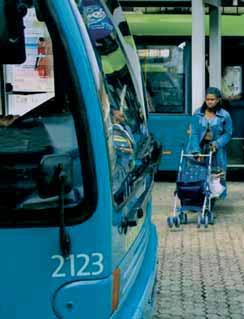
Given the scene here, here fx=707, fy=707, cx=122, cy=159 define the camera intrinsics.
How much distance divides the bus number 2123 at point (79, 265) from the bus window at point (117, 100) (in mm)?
290

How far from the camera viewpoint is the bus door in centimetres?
1084

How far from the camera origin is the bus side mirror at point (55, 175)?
106 inches

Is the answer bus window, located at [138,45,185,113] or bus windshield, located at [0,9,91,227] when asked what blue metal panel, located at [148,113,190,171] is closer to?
bus window, located at [138,45,185,113]

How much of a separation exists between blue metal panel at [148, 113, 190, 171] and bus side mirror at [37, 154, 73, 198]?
8.07 meters

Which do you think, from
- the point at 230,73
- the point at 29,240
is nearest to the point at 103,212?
the point at 29,240

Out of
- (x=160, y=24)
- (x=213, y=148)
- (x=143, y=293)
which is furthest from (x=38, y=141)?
(x=160, y=24)

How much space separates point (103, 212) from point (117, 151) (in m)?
0.36

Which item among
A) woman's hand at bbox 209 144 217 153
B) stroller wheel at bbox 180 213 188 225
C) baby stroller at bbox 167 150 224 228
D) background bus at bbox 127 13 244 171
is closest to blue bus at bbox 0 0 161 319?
baby stroller at bbox 167 150 224 228

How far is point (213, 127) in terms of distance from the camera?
8594 mm

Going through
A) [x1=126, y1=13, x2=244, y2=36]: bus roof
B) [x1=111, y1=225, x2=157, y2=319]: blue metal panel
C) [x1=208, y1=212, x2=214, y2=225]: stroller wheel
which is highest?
[x1=126, y1=13, x2=244, y2=36]: bus roof

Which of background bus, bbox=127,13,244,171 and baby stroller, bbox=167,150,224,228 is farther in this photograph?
background bus, bbox=127,13,244,171

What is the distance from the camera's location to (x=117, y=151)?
9.95 ft

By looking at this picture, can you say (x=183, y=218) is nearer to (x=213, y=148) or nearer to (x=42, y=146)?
(x=213, y=148)

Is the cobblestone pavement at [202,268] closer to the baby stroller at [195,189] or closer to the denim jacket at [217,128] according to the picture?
the baby stroller at [195,189]
